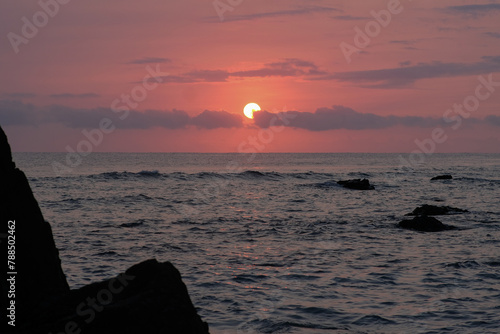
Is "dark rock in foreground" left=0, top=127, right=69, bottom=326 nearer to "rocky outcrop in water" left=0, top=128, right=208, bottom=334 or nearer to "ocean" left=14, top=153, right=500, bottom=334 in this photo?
"rocky outcrop in water" left=0, top=128, right=208, bottom=334

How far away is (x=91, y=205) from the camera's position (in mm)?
40719

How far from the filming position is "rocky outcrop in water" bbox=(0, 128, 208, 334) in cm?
738

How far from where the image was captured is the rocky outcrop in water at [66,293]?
7379mm

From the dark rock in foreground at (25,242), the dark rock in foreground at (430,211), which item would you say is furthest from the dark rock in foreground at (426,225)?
the dark rock in foreground at (25,242)

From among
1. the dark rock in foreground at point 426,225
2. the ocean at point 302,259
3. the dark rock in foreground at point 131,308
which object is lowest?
the ocean at point 302,259

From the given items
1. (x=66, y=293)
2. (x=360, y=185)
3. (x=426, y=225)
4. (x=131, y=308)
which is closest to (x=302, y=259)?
(x=426, y=225)

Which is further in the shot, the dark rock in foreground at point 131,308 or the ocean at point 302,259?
the ocean at point 302,259

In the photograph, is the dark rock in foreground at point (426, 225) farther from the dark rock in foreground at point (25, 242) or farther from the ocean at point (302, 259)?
the dark rock in foreground at point (25, 242)

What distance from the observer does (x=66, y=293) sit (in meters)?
8.75

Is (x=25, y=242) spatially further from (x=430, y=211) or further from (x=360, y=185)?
(x=360, y=185)

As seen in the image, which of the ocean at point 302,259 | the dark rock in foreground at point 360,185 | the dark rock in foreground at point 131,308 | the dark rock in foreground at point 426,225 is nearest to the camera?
the dark rock in foreground at point 131,308

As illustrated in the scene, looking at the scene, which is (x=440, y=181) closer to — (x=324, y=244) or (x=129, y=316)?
(x=324, y=244)

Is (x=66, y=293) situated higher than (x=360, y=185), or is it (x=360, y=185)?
(x=360, y=185)

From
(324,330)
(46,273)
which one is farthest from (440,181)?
(46,273)
